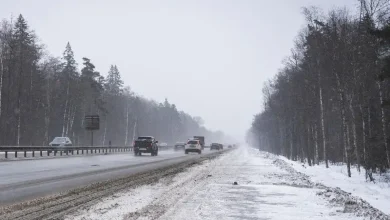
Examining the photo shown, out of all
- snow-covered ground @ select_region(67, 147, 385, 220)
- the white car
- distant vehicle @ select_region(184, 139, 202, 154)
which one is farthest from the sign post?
snow-covered ground @ select_region(67, 147, 385, 220)

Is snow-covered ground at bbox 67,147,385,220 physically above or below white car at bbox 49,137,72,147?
below

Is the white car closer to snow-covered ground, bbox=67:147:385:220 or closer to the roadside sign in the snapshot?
the roadside sign

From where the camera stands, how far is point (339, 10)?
2520 cm

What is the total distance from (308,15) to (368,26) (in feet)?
39.6

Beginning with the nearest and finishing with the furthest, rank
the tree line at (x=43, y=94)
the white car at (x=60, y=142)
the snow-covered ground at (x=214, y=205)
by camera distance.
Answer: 1. the snow-covered ground at (x=214, y=205)
2. the white car at (x=60, y=142)
3. the tree line at (x=43, y=94)

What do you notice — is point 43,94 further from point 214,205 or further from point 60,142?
point 214,205

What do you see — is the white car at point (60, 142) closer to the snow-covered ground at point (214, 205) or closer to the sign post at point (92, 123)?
the sign post at point (92, 123)

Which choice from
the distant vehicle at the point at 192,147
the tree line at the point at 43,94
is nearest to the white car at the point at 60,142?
the tree line at the point at 43,94

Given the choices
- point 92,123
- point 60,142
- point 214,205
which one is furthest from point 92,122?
point 214,205

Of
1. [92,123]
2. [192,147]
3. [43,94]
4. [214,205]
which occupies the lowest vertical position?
[214,205]

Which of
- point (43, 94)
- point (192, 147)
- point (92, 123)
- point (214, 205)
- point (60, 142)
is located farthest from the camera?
point (43, 94)

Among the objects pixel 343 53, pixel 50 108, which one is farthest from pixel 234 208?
pixel 50 108

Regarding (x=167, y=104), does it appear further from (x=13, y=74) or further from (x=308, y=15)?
(x=308, y=15)

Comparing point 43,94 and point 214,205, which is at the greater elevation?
point 43,94
